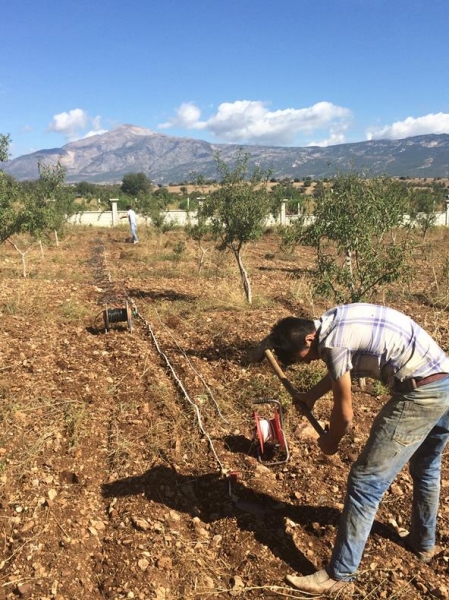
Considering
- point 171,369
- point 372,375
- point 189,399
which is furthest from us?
point 171,369

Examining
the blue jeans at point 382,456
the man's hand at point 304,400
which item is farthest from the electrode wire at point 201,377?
the blue jeans at point 382,456

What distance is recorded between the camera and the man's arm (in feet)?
8.51

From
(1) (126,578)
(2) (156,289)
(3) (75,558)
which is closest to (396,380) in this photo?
(1) (126,578)

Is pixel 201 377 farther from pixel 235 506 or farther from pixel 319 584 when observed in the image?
pixel 319 584

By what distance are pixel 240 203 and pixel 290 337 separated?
797 cm

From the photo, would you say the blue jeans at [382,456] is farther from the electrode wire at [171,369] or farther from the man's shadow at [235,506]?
the electrode wire at [171,369]

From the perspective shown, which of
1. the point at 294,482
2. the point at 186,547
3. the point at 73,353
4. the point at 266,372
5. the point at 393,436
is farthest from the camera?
the point at 73,353

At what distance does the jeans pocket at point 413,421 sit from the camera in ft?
8.95

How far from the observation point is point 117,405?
17.7 ft

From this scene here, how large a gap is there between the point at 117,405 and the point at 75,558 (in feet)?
7.57

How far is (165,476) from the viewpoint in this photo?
4117 mm

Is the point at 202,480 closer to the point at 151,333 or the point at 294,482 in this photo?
the point at 294,482

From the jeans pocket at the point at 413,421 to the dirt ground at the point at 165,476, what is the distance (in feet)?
3.24

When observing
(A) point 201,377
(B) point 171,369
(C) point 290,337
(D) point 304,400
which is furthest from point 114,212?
(C) point 290,337
